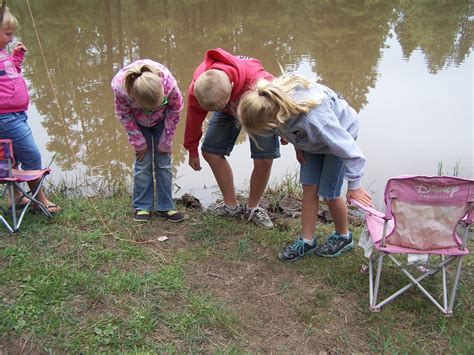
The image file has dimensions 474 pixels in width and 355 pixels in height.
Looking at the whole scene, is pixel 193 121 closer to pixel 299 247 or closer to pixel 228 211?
pixel 228 211

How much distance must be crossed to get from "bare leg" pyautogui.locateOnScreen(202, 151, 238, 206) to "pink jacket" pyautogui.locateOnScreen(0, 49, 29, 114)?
1440mm

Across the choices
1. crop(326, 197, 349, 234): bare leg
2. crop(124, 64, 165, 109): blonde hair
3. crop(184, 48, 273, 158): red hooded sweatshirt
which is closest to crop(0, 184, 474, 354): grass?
crop(326, 197, 349, 234): bare leg

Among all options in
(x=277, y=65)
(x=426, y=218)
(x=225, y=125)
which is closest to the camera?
(x=426, y=218)

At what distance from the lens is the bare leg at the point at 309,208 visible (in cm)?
313

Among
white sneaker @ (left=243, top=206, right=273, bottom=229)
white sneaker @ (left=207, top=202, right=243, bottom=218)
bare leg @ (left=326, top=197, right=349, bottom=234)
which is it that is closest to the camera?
bare leg @ (left=326, top=197, right=349, bottom=234)

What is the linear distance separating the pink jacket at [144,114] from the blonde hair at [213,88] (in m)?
0.44

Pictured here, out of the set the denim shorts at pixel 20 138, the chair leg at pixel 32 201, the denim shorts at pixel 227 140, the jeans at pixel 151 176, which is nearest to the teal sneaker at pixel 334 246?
the denim shorts at pixel 227 140

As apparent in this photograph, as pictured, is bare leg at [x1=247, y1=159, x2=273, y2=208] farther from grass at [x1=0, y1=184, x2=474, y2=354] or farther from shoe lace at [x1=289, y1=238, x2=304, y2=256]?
shoe lace at [x1=289, y1=238, x2=304, y2=256]

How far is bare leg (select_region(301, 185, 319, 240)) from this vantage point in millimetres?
3129

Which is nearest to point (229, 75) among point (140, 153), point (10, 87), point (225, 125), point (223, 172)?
point (225, 125)

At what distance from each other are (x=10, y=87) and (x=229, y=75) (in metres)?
1.66

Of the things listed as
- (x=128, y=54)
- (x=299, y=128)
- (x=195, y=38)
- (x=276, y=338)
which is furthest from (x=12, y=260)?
(x=195, y=38)

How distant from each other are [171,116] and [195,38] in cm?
673

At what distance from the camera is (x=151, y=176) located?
12.1 ft
